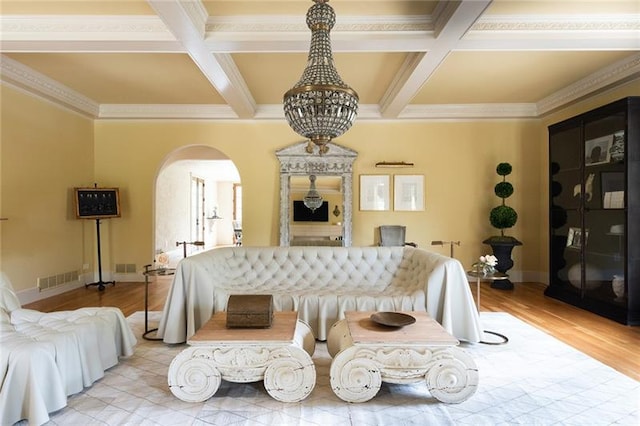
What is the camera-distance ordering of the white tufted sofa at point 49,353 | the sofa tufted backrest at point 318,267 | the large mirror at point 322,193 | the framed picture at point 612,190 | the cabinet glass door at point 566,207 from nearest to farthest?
the white tufted sofa at point 49,353 < the sofa tufted backrest at point 318,267 < the framed picture at point 612,190 < the cabinet glass door at point 566,207 < the large mirror at point 322,193

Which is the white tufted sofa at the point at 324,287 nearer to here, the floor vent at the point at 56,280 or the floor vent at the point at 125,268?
the floor vent at the point at 56,280

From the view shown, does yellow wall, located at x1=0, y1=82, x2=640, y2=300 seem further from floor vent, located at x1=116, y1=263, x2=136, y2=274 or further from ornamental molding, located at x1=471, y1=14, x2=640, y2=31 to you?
ornamental molding, located at x1=471, y1=14, x2=640, y2=31

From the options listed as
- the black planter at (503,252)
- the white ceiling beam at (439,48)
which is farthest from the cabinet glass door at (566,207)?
the white ceiling beam at (439,48)

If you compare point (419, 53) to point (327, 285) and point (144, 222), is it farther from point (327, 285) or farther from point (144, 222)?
point (144, 222)

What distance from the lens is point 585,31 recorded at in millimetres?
3422

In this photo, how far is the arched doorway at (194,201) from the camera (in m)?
8.15

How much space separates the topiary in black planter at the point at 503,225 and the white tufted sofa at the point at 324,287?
263 cm

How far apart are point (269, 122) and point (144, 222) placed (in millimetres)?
2925

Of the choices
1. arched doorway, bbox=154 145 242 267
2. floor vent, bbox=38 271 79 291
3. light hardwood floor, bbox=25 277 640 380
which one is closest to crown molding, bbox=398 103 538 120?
light hardwood floor, bbox=25 277 640 380

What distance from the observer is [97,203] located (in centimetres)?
580

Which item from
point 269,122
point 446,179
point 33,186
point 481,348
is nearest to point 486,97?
point 446,179

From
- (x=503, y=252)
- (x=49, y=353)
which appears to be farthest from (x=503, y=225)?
(x=49, y=353)

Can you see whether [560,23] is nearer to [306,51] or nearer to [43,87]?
[306,51]

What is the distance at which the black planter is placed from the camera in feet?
19.1
